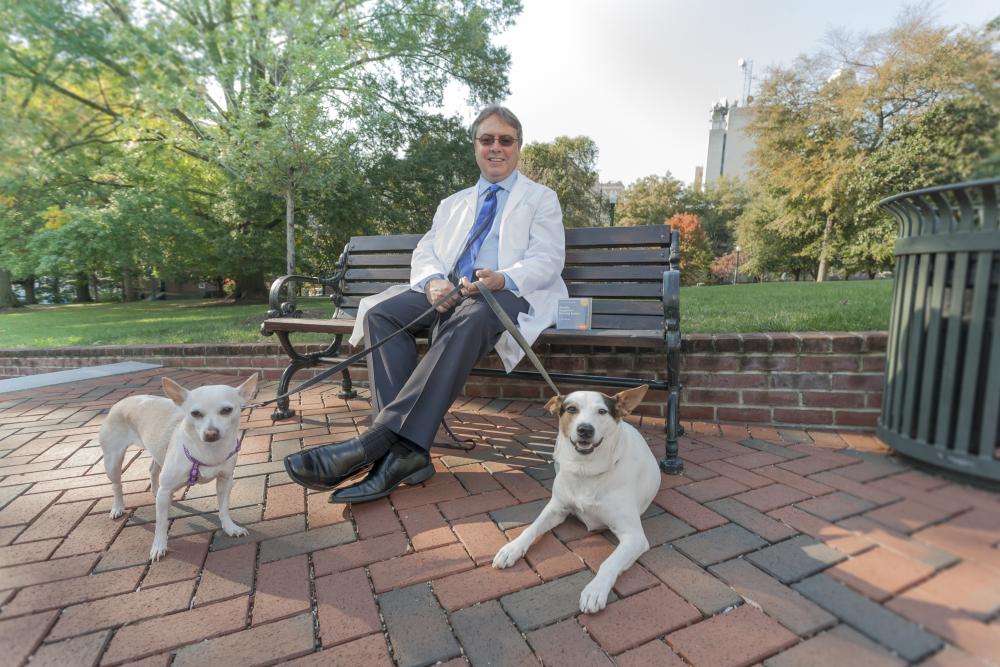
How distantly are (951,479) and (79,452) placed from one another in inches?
185

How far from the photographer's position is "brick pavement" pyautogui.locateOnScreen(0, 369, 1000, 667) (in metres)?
1.30

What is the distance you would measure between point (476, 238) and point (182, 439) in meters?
1.97

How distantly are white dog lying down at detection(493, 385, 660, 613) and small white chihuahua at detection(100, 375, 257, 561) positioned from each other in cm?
115

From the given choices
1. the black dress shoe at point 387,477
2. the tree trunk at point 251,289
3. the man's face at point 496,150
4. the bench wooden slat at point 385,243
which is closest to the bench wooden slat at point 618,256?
the man's face at point 496,150

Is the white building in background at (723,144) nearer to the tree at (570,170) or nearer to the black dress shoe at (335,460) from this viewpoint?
the tree at (570,170)

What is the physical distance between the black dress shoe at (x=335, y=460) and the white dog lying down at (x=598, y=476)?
31.0 inches

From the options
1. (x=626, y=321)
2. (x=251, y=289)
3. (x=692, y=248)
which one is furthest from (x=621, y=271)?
(x=692, y=248)

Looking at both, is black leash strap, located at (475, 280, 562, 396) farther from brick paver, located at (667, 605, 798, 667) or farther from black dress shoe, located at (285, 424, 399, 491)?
brick paver, located at (667, 605, 798, 667)

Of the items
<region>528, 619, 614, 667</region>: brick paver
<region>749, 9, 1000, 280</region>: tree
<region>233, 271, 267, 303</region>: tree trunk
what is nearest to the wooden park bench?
<region>528, 619, 614, 667</region>: brick paver

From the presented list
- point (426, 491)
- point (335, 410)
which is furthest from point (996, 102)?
point (335, 410)

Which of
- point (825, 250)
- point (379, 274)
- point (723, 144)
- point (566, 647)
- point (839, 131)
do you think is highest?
point (723, 144)

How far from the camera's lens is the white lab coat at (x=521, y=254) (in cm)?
274

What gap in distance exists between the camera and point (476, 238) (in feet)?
10.1

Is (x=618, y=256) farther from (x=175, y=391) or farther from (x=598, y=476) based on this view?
(x=175, y=391)
